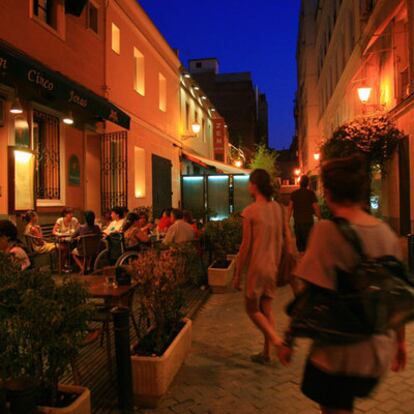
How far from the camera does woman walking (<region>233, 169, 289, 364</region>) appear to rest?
4.39 m

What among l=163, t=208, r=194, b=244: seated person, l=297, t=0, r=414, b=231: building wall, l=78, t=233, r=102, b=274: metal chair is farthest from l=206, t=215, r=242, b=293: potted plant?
l=297, t=0, r=414, b=231: building wall

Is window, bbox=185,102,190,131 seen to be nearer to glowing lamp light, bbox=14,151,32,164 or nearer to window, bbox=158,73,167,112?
window, bbox=158,73,167,112

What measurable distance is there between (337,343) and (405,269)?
454 mm

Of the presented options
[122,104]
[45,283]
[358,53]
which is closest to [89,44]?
[122,104]

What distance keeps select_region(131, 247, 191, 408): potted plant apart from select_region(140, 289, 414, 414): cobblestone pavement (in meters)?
0.18

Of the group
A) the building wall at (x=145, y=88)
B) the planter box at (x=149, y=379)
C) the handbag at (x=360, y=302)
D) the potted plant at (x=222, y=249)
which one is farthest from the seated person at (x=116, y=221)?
the handbag at (x=360, y=302)

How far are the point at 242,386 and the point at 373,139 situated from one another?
1064 centimetres

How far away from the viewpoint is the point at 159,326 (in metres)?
4.41

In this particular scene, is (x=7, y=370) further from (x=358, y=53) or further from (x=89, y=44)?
(x=358, y=53)

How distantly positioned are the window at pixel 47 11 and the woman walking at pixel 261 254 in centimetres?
777

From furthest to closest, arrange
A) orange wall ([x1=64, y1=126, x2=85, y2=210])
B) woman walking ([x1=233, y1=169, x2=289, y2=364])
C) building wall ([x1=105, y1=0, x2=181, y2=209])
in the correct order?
building wall ([x1=105, y1=0, x2=181, y2=209]), orange wall ([x1=64, y1=126, x2=85, y2=210]), woman walking ([x1=233, y1=169, x2=289, y2=364])

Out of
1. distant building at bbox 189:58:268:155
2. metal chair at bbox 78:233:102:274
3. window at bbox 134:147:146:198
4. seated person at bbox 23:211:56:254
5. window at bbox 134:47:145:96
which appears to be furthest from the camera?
distant building at bbox 189:58:268:155

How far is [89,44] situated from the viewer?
11.7 meters

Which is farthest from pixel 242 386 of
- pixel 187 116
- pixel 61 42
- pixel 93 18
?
pixel 187 116
